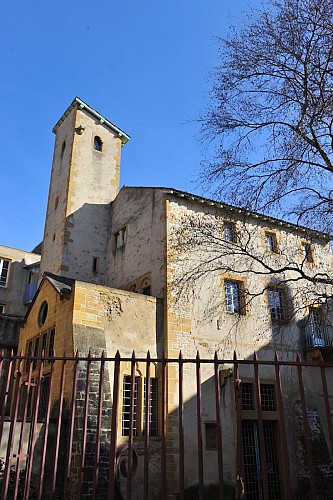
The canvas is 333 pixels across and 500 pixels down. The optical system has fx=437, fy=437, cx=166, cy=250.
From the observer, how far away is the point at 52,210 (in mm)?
21172

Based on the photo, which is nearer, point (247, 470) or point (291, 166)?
point (291, 166)

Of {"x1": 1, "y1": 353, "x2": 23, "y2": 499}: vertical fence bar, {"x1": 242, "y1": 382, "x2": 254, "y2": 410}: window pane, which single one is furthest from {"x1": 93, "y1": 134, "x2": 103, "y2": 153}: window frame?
{"x1": 1, "y1": 353, "x2": 23, "y2": 499}: vertical fence bar

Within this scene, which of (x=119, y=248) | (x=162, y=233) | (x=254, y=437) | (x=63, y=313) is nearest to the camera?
(x=63, y=313)

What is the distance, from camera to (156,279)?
1491cm

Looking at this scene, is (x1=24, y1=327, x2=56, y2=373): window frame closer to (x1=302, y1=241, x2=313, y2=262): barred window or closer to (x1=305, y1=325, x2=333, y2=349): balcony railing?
(x1=302, y1=241, x2=313, y2=262): barred window

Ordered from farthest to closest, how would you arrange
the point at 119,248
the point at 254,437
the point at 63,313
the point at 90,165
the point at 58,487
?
the point at 90,165
the point at 119,248
the point at 254,437
the point at 63,313
the point at 58,487

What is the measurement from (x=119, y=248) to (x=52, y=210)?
478 cm

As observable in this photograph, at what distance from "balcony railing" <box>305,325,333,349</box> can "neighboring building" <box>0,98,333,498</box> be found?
49mm

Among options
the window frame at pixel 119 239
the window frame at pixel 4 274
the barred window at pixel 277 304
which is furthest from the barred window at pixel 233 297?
the window frame at pixel 4 274

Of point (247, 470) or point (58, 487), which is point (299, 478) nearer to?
point (247, 470)

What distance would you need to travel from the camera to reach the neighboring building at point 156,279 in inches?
499

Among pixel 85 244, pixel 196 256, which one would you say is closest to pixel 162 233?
pixel 196 256

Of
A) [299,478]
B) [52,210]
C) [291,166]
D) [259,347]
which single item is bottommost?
[299,478]

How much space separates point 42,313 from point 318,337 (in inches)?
402
